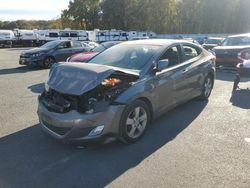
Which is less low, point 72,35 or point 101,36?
point 72,35

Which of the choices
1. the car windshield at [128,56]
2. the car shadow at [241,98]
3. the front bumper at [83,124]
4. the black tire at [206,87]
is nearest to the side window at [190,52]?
the black tire at [206,87]

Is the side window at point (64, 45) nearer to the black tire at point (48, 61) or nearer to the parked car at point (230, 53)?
the black tire at point (48, 61)

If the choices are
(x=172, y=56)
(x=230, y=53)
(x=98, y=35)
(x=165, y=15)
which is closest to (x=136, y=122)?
(x=172, y=56)

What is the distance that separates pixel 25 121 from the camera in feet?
21.4

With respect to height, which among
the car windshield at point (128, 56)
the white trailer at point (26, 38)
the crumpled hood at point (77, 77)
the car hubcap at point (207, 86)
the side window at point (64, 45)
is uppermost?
the car windshield at point (128, 56)

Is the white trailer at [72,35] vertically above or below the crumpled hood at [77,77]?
below

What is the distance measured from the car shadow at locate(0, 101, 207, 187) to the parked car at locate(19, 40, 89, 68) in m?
10.1

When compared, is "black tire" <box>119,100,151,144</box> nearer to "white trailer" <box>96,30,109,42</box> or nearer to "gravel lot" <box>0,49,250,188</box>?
"gravel lot" <box>0,49,250,188</box>

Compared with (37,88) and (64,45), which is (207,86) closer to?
(37,88)

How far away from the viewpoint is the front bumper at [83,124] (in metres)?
4.71

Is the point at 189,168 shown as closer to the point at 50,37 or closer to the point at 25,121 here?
the point at 25,121

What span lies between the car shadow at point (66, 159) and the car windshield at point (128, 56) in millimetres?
1252

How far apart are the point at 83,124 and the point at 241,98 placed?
5.25 metres

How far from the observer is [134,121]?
5301mm
